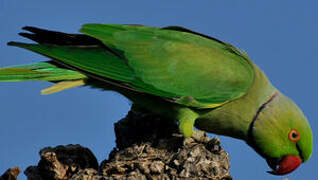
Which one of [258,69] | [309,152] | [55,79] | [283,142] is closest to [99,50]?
[55,79]

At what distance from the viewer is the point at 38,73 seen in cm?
485

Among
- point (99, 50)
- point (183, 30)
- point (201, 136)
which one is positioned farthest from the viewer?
point (183, 30)

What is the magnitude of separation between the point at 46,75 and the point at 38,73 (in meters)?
0.10

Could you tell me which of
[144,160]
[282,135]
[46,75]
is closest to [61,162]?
[144,160]

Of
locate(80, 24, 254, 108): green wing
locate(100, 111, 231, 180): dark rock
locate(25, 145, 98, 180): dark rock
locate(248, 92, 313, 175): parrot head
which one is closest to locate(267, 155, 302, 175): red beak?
locate(248, 92, 313, 175): parrot head

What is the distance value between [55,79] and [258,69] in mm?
2810

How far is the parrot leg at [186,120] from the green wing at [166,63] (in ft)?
0.42

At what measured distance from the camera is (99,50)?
16.9 ft

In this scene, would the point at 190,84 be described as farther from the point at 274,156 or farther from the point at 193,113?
the point at 274,156

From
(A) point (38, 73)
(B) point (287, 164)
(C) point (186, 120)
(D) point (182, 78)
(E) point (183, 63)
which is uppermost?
(A) point (38, 73)

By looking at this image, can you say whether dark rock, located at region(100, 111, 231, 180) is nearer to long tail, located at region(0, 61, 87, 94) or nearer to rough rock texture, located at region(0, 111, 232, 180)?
rough rock texture, located at region(0, 111, 232, 180)

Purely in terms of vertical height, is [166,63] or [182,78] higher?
[166,63]

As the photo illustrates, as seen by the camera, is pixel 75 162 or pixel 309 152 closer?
pixel 75 162

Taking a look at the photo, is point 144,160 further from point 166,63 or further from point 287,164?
point 287,164
